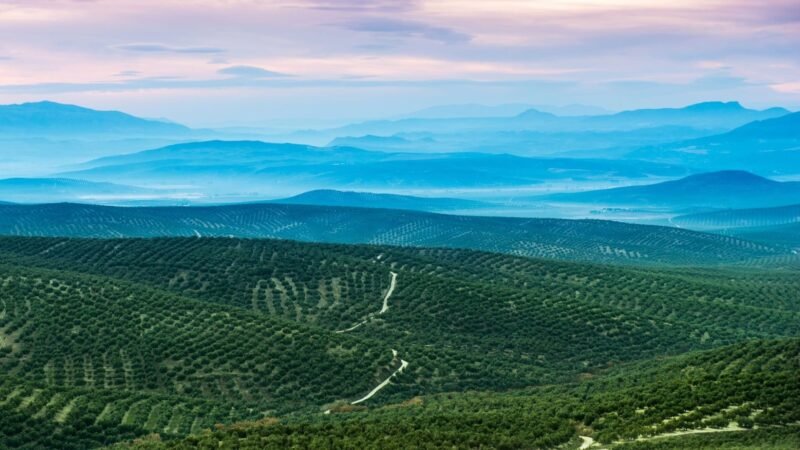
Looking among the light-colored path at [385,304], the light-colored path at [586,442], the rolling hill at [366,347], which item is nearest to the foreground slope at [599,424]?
the light-colored path at [586,442]

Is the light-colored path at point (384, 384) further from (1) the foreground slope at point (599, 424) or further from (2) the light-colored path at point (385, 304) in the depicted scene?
(2) the light-colored path at point (385, 304)

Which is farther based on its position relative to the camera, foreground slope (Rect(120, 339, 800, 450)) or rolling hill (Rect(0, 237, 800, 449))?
rolling hill (Rect(0, 237, 800, 449))

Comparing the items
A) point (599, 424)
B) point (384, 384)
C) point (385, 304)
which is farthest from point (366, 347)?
point (599, 424)

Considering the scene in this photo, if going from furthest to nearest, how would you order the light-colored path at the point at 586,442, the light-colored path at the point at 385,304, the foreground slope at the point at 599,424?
1. the light-colored path at the point at 385,304
2. the light-colored path at the point at 586,442
3. the foreground slope at the point at 599,424

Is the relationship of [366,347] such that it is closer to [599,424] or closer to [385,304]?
[385,304]

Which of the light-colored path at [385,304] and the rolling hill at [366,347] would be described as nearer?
the rolling hill at [366,347]

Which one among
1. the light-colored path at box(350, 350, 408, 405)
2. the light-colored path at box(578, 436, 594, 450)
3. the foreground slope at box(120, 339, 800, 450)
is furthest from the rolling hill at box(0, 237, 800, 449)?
the light-colored path at box(578, 436, 594, 450)

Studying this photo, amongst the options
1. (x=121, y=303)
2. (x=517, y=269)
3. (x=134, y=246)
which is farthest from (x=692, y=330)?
(x=134, y=246)

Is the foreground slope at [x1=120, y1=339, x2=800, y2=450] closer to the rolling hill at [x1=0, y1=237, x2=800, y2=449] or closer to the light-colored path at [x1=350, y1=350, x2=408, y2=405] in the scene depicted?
the rolling hill at [x1=0, y1=237, x2=800, y2=449]

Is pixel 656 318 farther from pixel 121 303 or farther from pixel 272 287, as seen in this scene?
pixel 121 303
